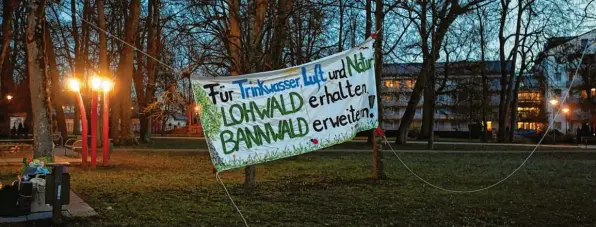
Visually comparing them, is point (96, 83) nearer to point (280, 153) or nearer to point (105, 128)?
point (105, 128)

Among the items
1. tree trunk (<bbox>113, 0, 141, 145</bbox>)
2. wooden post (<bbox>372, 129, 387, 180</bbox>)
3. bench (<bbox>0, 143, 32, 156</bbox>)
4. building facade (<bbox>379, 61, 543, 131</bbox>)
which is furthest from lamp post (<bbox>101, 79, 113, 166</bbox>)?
building facade (<bbox>379, 61, 543, 131</bbox>)

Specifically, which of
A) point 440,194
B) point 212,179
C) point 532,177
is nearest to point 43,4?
point 212,179

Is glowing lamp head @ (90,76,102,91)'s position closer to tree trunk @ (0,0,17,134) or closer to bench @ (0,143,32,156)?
tree trunk @ (0,0,17,134)

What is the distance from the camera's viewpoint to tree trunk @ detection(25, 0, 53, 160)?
14.1 meters

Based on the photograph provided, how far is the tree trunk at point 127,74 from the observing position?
95.1ft

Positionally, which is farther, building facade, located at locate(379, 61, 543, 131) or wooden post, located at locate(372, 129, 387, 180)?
building facade, located at locate(379, 61, 543, 131)

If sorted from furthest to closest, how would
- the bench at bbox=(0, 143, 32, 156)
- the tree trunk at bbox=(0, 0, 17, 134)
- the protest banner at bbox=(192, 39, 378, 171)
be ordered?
the bench at bbox=(0, 143, 32, 156) → the tree trunk at bbox=(0, 0, 17, 134) → the protest banner at bbox=(192, 39, 378, 171)

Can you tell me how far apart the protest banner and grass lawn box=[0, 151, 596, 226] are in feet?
4.24

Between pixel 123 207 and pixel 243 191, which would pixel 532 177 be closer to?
pixel 243 191

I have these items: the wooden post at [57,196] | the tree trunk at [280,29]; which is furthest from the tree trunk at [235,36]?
the wooden post at [57,196]

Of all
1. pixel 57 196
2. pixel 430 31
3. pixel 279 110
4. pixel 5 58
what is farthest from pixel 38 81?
pixel 5 58

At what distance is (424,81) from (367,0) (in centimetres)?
1532

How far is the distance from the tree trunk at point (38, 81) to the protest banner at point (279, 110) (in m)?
8.54

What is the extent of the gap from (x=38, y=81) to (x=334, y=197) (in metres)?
8.32
